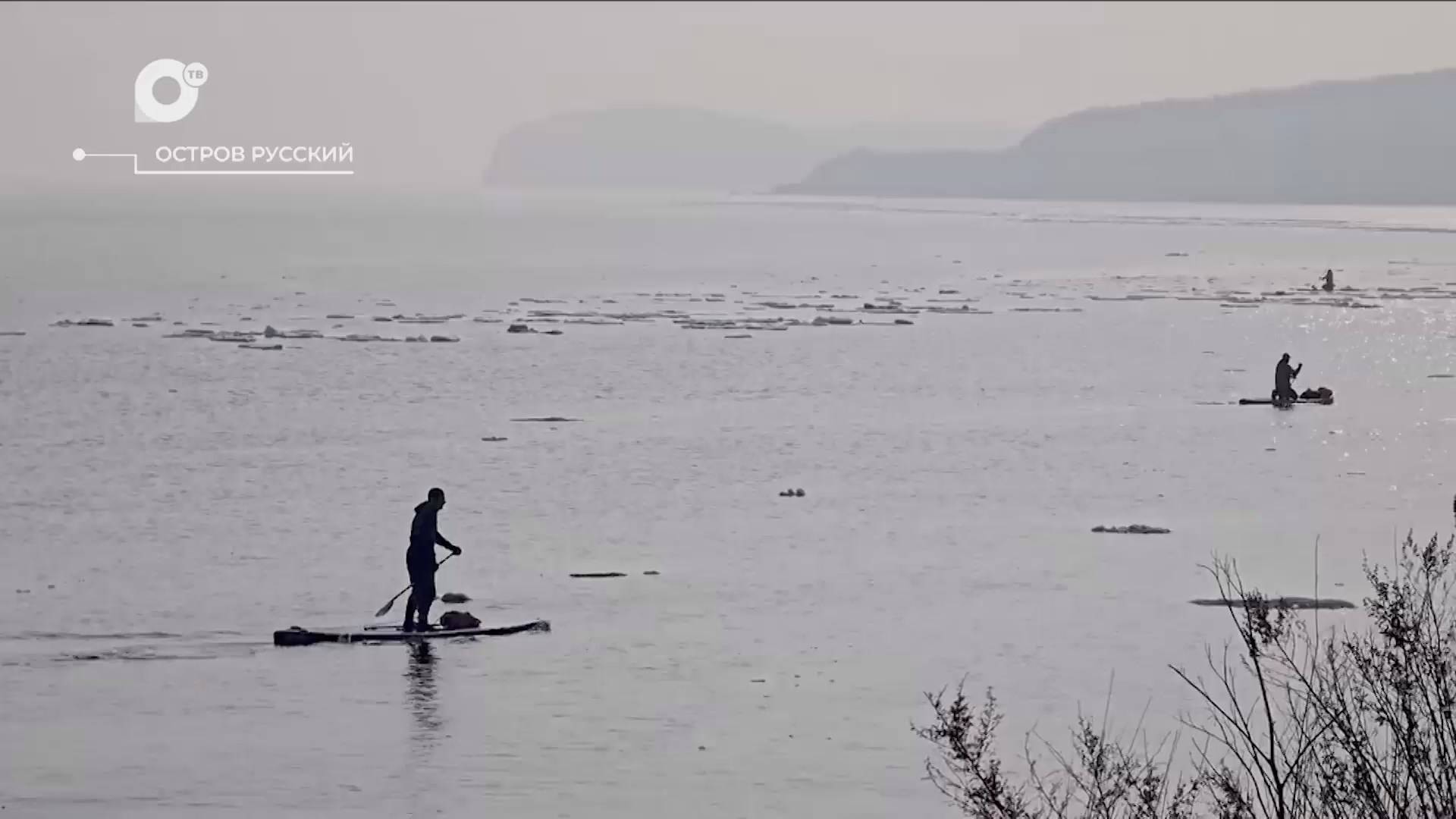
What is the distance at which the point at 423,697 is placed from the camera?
21500 millimetres

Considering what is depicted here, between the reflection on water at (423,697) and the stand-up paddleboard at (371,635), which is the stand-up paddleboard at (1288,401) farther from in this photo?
the reflection on water at (423,697)

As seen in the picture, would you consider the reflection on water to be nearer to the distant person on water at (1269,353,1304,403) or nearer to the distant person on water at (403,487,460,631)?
the distant person on water at (403,487,460,631)

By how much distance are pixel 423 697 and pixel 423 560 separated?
100 inches

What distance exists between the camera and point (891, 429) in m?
49.6

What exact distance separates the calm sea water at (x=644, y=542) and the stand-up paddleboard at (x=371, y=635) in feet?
0.63

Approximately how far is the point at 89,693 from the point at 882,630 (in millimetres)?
8887

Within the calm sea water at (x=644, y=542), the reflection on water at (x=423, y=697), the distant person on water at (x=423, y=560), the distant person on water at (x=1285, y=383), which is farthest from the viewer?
the distant person on water at (x=1285, y=383)

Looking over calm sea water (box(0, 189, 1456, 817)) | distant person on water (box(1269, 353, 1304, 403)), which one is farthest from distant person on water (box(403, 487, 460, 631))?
distant person on water (box(1269, 353, 1304, 403))

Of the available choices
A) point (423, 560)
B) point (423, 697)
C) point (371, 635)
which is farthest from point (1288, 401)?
point (423, 697)

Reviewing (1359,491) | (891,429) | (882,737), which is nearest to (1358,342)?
(891,429)

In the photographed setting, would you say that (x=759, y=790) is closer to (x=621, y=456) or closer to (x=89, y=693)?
(x=89, y=693)

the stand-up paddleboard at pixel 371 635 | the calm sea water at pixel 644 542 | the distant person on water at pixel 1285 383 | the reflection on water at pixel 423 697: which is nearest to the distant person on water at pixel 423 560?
the stand-up paddleboard at pixel 371 635

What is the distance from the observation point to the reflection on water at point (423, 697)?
1998cm

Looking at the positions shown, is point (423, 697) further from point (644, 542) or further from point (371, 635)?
point (644, 542)
